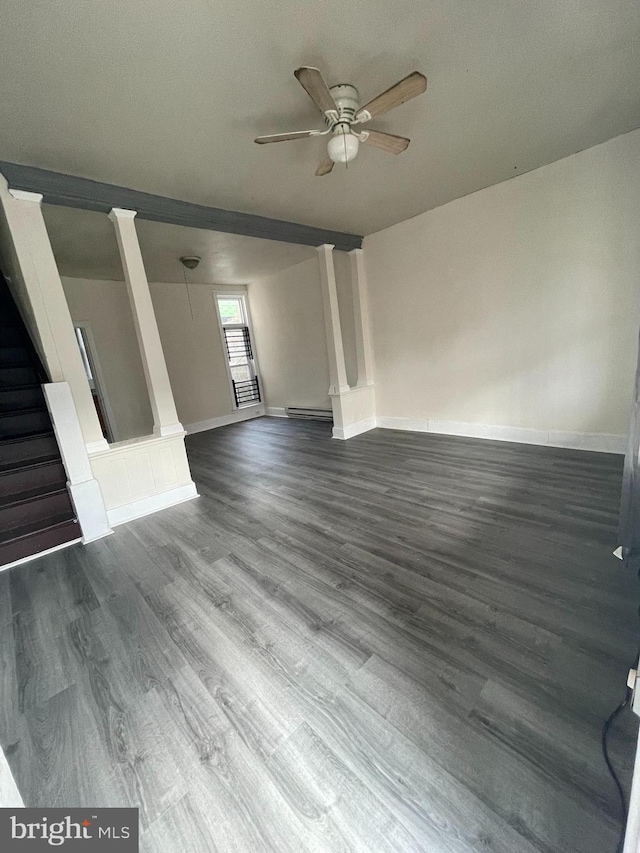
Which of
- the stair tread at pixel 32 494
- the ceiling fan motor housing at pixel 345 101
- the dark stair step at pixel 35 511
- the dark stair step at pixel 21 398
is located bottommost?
the dark stair step at pixel 35 511

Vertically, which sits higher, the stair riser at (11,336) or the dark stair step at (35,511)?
the stair riser at (11,336)

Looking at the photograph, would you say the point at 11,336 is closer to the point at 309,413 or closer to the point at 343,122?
the point at 343,122

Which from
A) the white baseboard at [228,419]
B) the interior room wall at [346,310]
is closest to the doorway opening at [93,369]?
the white baseboard at [228,419]

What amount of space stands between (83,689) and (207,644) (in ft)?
1.73

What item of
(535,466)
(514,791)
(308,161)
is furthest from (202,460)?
(514,791)

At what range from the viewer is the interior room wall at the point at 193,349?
6.07 metres

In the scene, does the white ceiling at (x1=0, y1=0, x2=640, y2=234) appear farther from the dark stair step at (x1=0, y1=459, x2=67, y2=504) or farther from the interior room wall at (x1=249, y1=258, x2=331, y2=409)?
the interior room wall at (x1=249, y1=258, x2=331, y2=409)

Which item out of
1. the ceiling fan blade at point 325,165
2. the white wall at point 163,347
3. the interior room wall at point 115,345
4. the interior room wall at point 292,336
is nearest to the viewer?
the ceiling fan blade at point 325,165

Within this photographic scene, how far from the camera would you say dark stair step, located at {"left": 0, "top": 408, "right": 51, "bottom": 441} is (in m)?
3.00

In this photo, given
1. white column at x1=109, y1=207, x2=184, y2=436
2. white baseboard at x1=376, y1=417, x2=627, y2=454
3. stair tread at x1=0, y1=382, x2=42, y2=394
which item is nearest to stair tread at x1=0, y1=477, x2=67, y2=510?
white column at x1=109, y1=207, x2=184, y2=436

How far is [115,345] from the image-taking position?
18.3 ft

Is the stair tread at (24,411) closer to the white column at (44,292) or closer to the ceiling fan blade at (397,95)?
the white column at (44,292)

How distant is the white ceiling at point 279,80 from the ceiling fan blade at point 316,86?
20cm

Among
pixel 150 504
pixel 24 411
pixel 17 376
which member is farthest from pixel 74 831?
pixel 17 376
